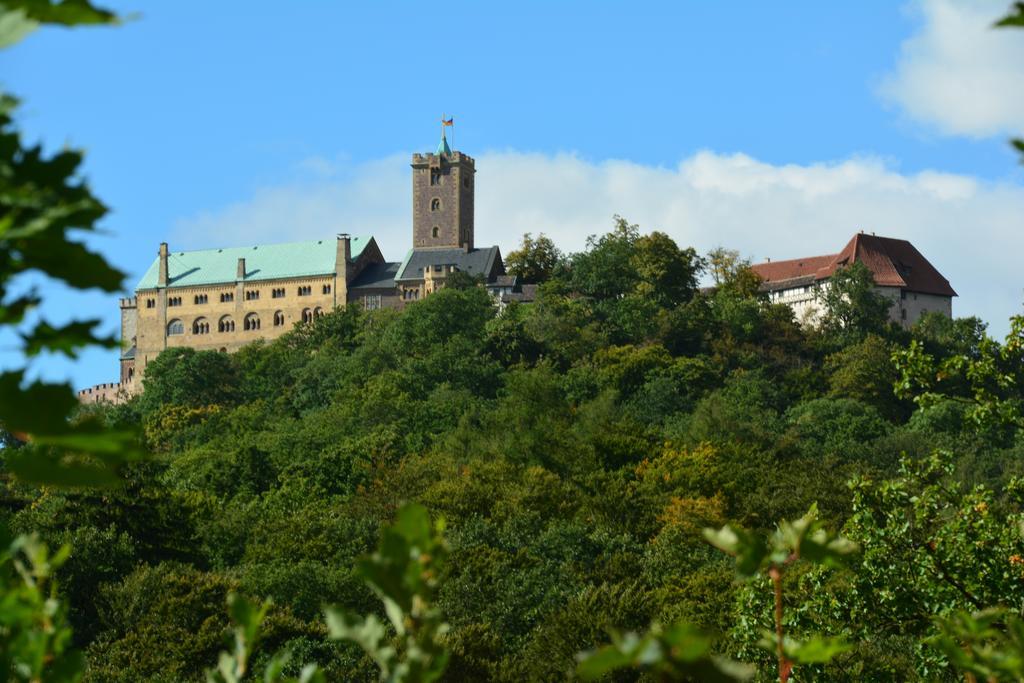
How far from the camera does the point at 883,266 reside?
11031cm

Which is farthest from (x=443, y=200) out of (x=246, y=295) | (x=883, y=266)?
(x=883, y=266)

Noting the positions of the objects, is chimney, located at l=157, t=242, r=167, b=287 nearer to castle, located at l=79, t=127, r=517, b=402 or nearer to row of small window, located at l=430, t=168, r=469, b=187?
castle, located at l=79, t=127, r=517, b=402

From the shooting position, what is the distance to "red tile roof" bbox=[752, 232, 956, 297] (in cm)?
10925

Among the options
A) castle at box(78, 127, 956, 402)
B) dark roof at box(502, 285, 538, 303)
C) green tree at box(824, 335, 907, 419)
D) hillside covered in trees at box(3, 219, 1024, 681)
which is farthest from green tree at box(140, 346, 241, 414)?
green tree at box(824, 335, 907, 419)

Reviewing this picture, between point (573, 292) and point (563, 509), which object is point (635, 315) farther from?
point (563, 509)

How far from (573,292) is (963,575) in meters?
82.6

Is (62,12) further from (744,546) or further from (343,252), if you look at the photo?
(343,252)

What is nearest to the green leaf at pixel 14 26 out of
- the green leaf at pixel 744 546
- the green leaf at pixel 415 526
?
the green leaf at pixel 415 526

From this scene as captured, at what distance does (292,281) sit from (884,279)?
3912 centimetres

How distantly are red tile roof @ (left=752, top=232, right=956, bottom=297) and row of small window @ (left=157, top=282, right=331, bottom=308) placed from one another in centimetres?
3059

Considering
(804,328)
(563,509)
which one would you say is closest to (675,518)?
(563,509)

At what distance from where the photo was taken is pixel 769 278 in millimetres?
117312

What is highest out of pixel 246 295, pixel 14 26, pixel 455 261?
pixel 455 261

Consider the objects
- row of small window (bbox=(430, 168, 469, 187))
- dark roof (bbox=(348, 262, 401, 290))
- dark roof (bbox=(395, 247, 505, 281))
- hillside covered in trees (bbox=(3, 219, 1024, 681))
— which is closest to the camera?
hillside covered in trees (bbox=(3, 219, 1024, 681))
